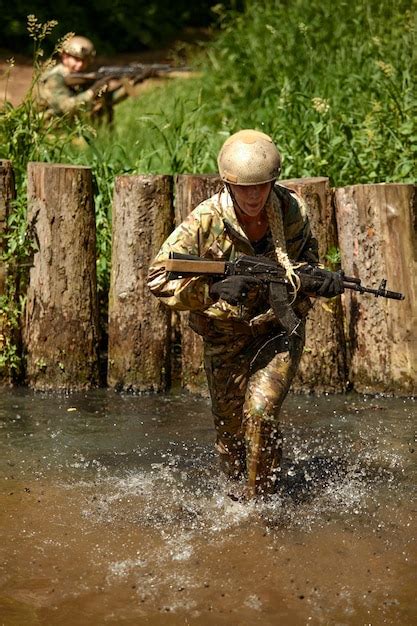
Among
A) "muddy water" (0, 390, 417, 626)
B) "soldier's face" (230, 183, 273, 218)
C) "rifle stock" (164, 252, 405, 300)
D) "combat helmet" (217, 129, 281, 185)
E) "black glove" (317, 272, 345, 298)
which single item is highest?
"combat helmet" (217, 129, 281, 185)

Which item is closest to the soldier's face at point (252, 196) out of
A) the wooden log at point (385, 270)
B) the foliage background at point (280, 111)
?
the wooden log at point (385, 270)

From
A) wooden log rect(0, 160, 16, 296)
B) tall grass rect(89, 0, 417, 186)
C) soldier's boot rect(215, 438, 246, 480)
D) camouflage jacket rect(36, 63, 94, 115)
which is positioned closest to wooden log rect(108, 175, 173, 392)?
wooden log rect(0, 160, 16, 296)

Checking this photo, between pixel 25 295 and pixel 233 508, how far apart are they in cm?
270

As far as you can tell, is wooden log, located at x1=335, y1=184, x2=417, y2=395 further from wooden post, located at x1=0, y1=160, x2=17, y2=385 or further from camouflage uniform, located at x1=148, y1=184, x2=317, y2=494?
wooden post, located at x1=0, y1=160, x2=17, y2=385

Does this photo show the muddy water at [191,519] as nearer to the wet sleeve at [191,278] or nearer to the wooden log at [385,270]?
the wooden log at [385,270]

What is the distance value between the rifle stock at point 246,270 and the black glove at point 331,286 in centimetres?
2

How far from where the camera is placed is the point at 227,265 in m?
5.45

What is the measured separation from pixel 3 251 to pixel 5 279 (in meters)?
0.18

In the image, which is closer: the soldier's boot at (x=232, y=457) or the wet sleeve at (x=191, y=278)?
the wet sleeve at (x=191, y=278)

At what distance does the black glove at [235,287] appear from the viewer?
210 inches

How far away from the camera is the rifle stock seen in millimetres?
5402

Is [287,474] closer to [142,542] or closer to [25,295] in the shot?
[142,542]

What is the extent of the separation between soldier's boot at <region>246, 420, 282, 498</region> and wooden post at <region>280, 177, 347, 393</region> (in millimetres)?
1961

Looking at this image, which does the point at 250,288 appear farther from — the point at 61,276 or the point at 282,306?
the point at 61,276
